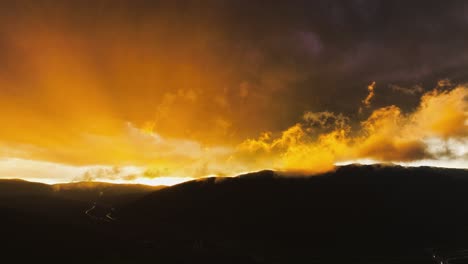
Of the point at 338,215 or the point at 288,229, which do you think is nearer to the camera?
the point at 288,229

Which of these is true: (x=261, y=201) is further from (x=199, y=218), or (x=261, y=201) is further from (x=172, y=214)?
(x=172, y=214)

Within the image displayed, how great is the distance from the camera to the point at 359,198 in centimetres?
17238

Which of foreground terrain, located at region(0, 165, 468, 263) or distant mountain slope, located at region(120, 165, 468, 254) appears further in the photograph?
distant mountain slope, located at region(120, 165, 468, 254)

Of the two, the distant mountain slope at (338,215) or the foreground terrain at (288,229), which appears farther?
the distant mountain slope at (338,215)

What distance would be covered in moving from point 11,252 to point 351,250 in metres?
92.9

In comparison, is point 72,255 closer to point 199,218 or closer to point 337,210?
point 199,218

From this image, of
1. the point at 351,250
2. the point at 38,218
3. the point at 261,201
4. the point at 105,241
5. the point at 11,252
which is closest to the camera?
the point at 11,252

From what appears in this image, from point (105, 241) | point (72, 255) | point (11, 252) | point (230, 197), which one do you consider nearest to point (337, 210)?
point (230, 197)

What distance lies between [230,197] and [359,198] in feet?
200

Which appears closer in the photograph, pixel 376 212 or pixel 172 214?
pixel 376 212

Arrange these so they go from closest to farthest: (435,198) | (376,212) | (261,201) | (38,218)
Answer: (38,218), (376,212), (435,198), (261,201)

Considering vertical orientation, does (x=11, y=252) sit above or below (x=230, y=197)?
below

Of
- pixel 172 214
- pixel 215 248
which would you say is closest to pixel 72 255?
pixel 215 248

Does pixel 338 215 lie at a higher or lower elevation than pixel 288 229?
higher
